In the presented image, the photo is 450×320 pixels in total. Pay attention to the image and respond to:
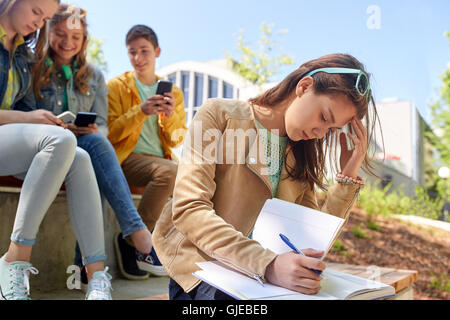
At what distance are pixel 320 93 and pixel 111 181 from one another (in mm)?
716

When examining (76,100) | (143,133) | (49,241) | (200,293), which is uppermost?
(76,100)

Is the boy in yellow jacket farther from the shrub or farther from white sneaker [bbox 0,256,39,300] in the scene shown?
the shrub

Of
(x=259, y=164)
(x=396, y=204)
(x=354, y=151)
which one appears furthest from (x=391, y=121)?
(x=396, y=204)

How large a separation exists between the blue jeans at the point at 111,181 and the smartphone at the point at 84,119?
3 centimetres

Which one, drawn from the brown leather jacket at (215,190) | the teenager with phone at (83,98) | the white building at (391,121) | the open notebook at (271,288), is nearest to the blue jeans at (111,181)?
the teenager with phone at (83,98)

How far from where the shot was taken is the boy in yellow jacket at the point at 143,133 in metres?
1.25

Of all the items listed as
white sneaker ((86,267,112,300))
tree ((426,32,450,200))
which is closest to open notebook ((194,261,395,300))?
white sneaker ((86,267,112,300))

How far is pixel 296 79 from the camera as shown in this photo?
52cm

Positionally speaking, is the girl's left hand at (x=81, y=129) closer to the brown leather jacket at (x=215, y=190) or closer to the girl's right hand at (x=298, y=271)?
the brown leather jacket at (x=215, y=190)

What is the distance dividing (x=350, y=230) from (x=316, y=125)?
293cm

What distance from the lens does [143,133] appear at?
4.40 ft

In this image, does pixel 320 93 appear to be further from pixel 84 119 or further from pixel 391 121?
pixel 84 119

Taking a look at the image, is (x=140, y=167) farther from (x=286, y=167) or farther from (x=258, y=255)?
(x=258, y=255)
